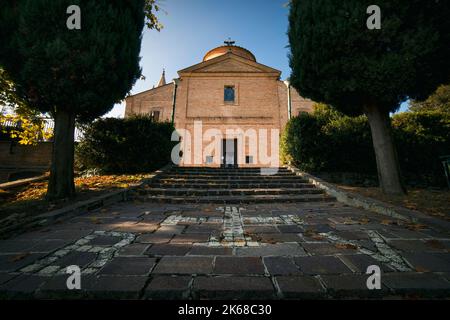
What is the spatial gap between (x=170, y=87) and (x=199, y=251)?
21431 mm

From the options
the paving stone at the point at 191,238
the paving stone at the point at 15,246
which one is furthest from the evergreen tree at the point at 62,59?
the paving stone at the point at 191,238

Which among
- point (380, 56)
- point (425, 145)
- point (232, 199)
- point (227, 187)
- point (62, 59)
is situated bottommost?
point (232, 199)

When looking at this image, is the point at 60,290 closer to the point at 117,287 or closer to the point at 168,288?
the point at 117,287

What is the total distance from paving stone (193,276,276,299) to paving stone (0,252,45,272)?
5.81 ft

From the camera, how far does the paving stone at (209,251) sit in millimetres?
2215

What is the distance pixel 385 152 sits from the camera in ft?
19.5

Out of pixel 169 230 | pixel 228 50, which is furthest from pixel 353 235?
pixel 228 50

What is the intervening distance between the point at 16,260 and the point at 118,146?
23.0 ft

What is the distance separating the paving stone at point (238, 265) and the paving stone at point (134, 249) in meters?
0.89

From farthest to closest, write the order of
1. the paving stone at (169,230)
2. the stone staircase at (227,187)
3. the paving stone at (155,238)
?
the stone staircase at (227,187), the paving stone at (169,230), the paving stone at (155,238)

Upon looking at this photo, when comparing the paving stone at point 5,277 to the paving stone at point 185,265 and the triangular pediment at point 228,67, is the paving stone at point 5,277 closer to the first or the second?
the paving stone at point 185,265

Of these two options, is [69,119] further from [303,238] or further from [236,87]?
[236,87]

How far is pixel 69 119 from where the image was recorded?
534cm

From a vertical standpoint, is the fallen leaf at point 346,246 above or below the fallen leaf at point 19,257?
above
